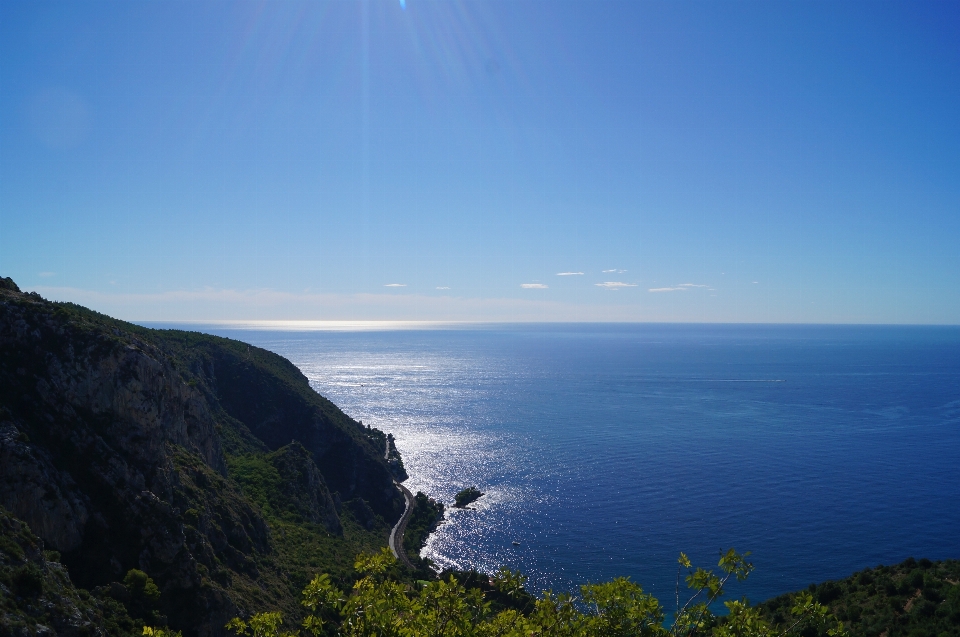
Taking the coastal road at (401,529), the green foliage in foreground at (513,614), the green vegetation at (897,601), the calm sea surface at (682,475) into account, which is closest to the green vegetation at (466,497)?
the calm sea surface at (682,475)

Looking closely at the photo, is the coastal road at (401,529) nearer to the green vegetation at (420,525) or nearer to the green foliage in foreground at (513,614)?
the green vegetation at (420,525)

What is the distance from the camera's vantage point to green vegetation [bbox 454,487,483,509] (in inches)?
2933

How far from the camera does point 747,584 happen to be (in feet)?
170

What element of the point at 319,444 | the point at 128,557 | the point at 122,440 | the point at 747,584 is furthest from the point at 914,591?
the point at 319,444

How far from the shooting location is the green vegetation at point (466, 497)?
Answer: 74.5 metres

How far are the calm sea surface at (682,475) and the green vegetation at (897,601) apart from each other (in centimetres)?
1458

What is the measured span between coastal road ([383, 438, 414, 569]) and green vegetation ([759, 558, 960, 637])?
35.8 meters

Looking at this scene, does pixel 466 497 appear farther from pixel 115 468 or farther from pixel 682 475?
pixel 115 468

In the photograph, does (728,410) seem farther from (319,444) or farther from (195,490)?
(195,490)

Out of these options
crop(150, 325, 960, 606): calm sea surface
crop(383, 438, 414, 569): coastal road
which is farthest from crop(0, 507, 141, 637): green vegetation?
crop(150, 325, 960, 606): calm sea surface

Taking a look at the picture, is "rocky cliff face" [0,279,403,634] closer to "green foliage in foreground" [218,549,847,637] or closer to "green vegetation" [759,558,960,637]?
"green foliage in foreground" [218,549,847,637]

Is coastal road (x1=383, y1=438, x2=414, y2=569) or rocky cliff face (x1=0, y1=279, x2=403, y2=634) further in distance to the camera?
coastal road (x1=383, y1=438, x2=414, y2=569)

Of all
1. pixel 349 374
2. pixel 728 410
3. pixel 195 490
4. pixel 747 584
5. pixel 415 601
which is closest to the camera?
pixel 415 601

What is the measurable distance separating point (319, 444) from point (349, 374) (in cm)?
12342
